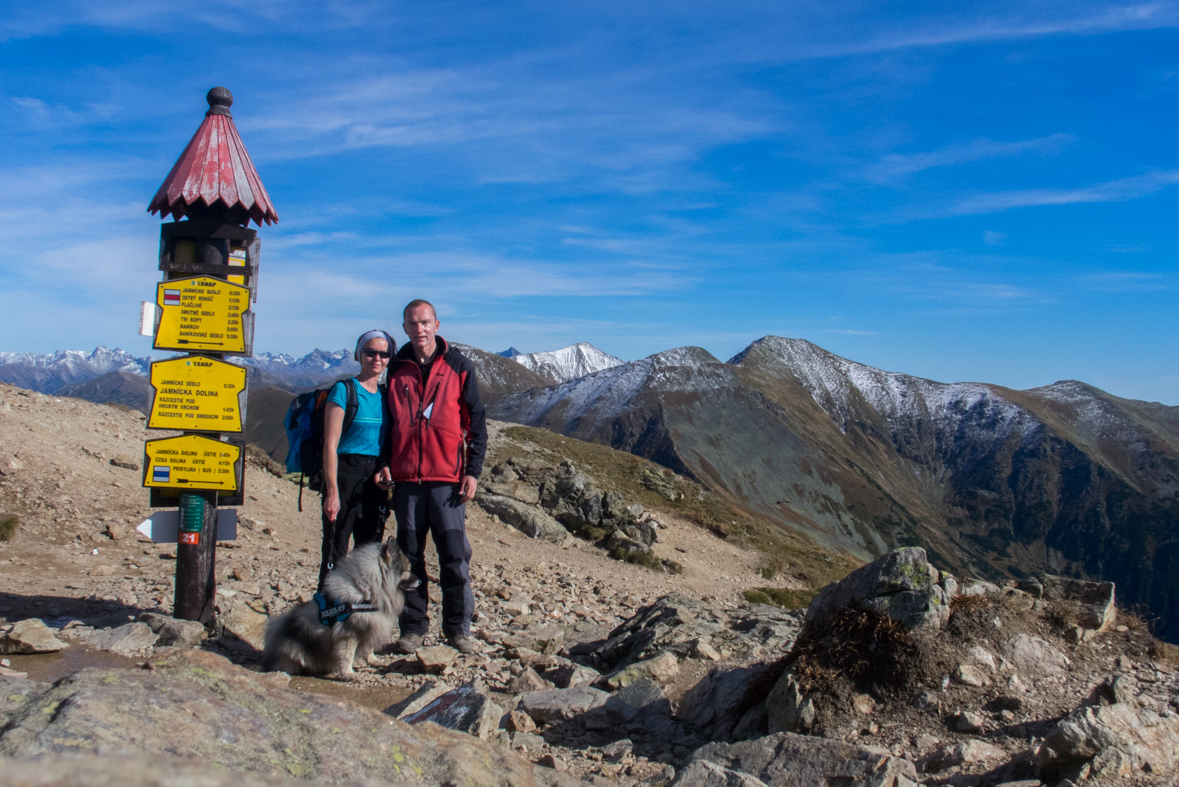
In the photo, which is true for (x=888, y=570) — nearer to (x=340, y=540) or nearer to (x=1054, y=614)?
(x=1054, y=614)

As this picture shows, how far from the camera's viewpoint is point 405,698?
5.29 metres

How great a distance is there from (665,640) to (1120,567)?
630ft

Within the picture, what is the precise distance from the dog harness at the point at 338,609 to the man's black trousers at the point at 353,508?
44 cm

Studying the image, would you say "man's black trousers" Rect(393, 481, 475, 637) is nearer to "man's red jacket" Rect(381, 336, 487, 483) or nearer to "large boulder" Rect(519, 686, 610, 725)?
"man's red jacket" Rect(381, 336, 487, 483)

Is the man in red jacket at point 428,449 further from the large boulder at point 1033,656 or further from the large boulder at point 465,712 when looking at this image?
the large boulder at point 1033,656

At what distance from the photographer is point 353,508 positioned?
6.14 m

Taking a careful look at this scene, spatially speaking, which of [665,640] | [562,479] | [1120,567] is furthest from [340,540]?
[1120,567]

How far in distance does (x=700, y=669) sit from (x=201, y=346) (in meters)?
5.41

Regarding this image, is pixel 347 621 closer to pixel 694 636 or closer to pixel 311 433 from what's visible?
pixel 311 433

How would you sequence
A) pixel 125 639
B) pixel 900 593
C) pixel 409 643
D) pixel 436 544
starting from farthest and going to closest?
pixel 409 643 < pixel 436 544 < pixel 125 639 < pixel 900 593

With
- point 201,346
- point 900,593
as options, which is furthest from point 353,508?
point 900,593

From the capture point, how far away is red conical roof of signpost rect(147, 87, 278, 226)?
255 inches

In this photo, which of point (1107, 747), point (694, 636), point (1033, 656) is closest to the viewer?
point (1107, 747)

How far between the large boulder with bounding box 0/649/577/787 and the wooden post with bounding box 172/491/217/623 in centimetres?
373
